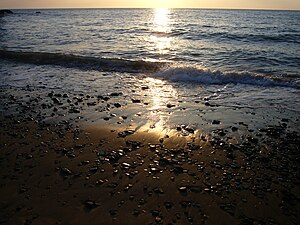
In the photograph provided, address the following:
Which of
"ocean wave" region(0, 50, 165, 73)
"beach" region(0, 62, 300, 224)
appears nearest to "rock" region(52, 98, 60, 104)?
"beach" region(0, 62, 300, 224)

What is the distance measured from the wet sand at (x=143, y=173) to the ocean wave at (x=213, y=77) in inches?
198

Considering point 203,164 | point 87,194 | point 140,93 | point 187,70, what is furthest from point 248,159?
point 187,70

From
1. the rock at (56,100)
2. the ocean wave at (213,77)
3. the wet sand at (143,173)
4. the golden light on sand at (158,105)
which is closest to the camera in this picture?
the wet sand at (143,173)

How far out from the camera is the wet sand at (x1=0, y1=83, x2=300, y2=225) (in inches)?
154

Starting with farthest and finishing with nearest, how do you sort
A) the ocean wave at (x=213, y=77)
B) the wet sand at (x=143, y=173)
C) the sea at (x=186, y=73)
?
the ocean wave at (x=213, y=77), the sea at (x=186, y=73), the wet sand at (x=143, y=173)

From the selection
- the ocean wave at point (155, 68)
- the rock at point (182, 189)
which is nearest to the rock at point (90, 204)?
the rock at point (182, 189)

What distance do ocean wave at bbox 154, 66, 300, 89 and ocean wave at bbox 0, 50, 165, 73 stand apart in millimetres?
1715

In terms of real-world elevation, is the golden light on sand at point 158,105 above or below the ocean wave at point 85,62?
below

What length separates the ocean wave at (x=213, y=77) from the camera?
1173cm

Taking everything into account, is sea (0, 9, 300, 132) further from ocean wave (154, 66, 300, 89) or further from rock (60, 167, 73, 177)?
rock (60, 167, 73, 177)

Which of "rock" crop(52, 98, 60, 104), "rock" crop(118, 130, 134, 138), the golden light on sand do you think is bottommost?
"rock" crop(118, 130, 134, 138)

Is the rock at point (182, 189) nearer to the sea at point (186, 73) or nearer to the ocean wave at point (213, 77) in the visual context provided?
the sea at point (186, 73)

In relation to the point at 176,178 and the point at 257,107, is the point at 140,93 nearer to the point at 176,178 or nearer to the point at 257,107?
the point at 257,107

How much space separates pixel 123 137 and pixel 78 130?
4.19ft
